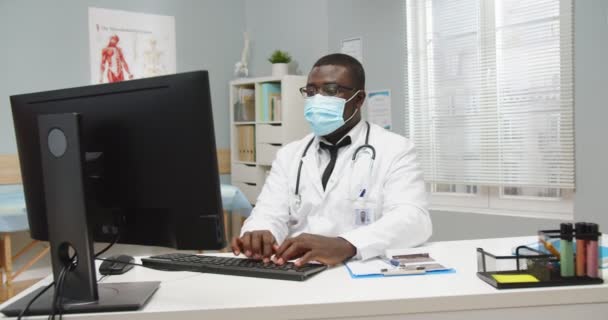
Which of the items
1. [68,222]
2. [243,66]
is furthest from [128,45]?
[68,222]

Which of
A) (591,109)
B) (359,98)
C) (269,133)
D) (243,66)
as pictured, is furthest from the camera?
(243,66)

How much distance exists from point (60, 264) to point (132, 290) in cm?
16

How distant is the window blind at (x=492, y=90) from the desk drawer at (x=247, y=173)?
1.35 metres

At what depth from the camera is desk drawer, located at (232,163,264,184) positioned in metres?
4.52

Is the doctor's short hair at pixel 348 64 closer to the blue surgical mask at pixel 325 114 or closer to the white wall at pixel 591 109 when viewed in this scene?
the blue surgical mask at pixel 325 114

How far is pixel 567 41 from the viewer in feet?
10.0

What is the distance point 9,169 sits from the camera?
12.8 feet

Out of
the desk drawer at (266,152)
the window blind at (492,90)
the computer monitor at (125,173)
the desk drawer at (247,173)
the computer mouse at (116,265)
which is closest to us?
the computer monitor at (125,173)

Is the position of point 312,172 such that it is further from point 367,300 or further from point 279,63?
point 279,63

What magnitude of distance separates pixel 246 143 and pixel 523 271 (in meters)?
3.57

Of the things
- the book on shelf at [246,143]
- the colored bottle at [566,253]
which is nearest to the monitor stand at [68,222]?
the colored bottle at [566,253]

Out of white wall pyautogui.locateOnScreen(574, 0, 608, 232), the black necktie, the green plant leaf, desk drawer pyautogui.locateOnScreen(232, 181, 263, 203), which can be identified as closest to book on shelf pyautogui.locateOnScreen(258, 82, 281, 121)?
the green plant leaf

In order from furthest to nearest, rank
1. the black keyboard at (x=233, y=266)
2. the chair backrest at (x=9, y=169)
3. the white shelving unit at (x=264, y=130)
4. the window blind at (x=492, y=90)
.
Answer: the white shelving unit at (x=264, y=130), the chair backrest at (x=9, y=169), the window blind at (x=492, y=90), the black keyboard at (x=233, y=266)

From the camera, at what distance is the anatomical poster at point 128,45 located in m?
4.29
